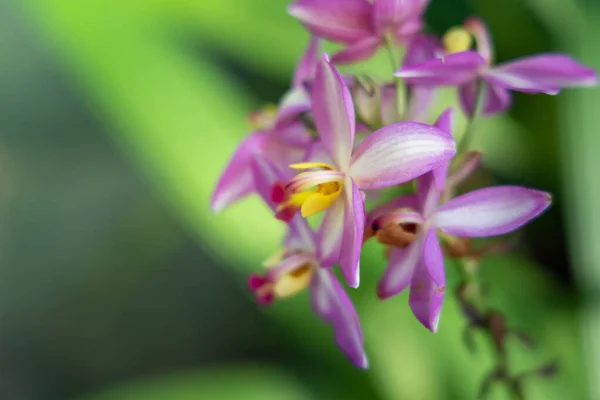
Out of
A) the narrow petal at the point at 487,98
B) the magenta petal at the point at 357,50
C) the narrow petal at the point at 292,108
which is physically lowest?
the narrow petal at the point at 487,98

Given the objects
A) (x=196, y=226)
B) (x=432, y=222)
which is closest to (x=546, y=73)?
(x=432, y=222)

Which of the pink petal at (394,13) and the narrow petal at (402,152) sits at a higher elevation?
the pink petal at (394,13)

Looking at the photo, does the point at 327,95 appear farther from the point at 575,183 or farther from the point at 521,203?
the point at 575,183

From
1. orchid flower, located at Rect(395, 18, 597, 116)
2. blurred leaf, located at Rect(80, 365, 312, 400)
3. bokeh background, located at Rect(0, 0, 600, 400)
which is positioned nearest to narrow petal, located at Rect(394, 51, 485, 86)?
orchid flower, located at Rect(395, 18, 597, 116)

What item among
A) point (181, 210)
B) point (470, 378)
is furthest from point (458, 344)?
point (181, 210)

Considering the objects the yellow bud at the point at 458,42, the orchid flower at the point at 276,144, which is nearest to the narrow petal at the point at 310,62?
the orchid flower at the point at 276,144

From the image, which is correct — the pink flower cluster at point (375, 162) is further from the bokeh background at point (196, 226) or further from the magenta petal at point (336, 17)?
the bokeh background at point (196, 226)

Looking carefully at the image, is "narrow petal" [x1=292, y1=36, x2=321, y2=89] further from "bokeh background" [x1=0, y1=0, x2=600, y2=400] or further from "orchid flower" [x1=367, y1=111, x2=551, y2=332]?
"bokeh background" [x1=0, y1=0, x2=600, y2=400]
